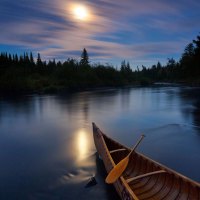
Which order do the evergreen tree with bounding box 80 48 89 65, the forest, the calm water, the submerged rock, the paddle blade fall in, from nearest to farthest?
1. the paddle blade
2. the calm water
3. the submerged rock
4. the forest
5. the evergreen tree with bounding box 80 48 89 65

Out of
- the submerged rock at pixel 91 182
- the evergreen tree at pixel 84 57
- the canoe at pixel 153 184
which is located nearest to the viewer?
the canoe at pixel 153 184

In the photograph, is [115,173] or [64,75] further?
[64,75]

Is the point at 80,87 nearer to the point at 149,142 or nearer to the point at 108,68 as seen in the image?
the point at 108,68

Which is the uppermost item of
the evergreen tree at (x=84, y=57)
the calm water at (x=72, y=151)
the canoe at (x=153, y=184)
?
the evergreen tree at (x=84, y=57)

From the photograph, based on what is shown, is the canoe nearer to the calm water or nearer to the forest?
the calm water

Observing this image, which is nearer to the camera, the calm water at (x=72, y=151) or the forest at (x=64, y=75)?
the calm water at (x=72, y=151)

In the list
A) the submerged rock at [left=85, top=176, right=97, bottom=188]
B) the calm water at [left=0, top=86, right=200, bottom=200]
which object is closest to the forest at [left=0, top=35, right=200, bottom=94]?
the calm water at [left=0, top=86, right=200, bottom=200]

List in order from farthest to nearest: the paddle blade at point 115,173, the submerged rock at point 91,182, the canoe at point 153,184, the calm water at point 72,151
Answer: the submerged rock at point 91,182 → the calm water at point 72,151 → the paddle blade at point 115,173 → the canoe at point 153,184

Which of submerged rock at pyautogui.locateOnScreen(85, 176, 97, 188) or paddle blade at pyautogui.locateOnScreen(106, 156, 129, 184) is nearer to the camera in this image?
paddle blade at pyautogui.locateOnScreen(106, 156, 129, 184)

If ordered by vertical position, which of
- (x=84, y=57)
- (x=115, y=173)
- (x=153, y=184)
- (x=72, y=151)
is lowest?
(x=72, y=151)

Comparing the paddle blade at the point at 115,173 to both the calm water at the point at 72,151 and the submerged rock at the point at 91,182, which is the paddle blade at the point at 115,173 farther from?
the submerged rock at the point at 91,182

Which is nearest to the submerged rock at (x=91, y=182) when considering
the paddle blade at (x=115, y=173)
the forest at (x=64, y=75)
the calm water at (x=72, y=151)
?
the calm water at (x=72, y=151)

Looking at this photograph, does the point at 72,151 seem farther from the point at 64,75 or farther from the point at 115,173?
the point at 64,75

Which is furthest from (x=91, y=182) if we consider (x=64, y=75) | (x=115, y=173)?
(x=64, y=75)
